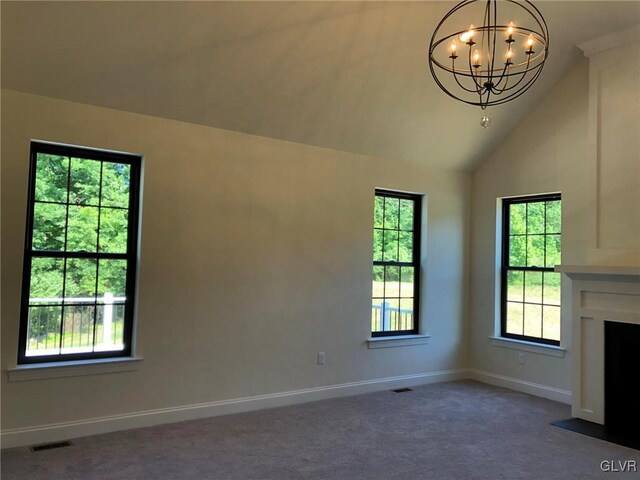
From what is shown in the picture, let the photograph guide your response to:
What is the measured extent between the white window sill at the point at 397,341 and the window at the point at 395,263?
0.10 meters

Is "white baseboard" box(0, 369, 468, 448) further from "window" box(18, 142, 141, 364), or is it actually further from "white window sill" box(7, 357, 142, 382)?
"window" box(18, 142, 141, 364)

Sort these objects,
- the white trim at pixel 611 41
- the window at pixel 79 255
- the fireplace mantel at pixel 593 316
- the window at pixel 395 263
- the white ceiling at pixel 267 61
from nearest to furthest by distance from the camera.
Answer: the white ceiling at pixel 267 61 → the window at pixel 79 255 → the fireplace mantel at pixel 593 316 → the white trim at pixel 611 41 → the window at pixel 395 263

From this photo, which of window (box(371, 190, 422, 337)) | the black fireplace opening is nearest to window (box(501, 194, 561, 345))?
the black fireplace opening

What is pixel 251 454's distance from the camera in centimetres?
348

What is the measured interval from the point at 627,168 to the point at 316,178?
2.82 m

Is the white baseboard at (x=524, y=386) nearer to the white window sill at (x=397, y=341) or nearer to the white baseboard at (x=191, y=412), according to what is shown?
the white baseboard at (x=191, y=412)

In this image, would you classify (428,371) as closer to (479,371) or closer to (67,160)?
(479,371)

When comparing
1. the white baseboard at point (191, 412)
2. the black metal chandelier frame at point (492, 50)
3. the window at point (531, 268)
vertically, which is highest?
the black metal chandelier frame at point (492, 50)

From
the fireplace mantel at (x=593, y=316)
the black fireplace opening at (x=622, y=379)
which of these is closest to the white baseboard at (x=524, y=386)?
the fireplace mantel at (x=593, y=316)

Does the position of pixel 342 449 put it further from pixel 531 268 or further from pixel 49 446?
pixel 531 268

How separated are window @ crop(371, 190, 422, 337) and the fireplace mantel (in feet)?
5.66

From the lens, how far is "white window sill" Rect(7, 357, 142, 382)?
3.52m

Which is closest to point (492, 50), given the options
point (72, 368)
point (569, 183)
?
point (569, 183)

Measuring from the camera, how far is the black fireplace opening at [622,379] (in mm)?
4039
